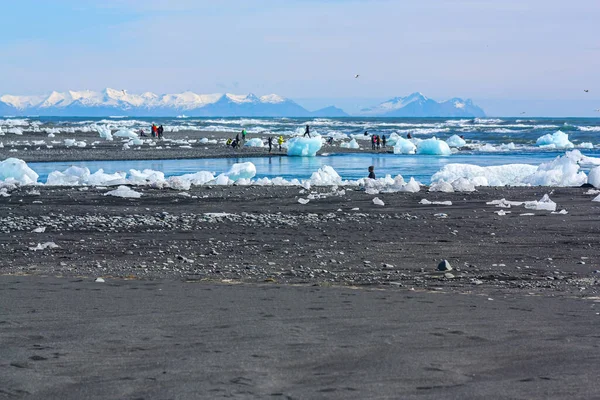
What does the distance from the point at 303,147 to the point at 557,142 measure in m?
22.1

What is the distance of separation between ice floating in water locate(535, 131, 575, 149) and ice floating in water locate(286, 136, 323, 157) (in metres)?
20.2

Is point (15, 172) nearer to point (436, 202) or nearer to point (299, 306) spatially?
point (436, 202)

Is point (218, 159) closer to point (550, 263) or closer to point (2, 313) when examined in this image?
point (550, 263)

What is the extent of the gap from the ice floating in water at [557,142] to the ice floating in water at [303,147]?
66.1 ft

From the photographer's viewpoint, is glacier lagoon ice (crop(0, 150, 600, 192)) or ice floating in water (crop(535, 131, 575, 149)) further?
ice floating in water (crop(535, 131, 575, 149))

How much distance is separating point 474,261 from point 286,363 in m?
6.05

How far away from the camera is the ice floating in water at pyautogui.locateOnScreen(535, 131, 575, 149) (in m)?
53.9

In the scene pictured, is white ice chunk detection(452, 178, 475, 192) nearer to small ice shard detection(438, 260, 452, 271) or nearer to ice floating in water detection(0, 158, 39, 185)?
small ice shard detection(438, 260, 452, 271)

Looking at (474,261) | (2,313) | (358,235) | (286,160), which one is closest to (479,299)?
(474,261)

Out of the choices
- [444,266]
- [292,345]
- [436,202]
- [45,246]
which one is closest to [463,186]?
[436,202]

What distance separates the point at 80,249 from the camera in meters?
11.1

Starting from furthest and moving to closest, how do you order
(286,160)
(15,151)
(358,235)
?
1. (15,151)
2. (286,160)
3. (358,235)

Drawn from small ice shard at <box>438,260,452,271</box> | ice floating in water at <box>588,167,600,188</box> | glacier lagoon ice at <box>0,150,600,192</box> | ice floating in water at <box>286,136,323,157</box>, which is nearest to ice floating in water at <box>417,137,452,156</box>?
ice floating in water at <box>286,136,323,157</box>

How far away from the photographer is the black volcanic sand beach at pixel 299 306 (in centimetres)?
428
